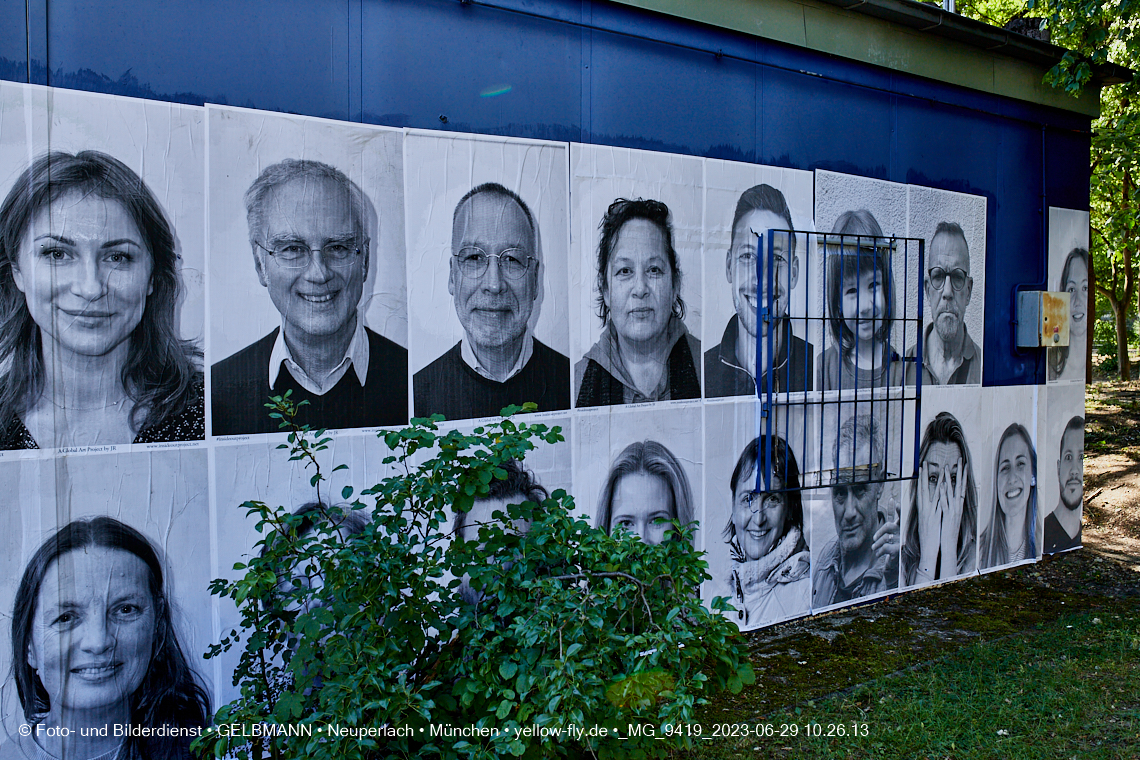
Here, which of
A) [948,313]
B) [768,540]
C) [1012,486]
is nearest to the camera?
[768,540]

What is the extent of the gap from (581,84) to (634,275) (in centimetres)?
106

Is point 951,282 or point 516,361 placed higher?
point 951,282

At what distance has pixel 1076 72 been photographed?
20.2 feet

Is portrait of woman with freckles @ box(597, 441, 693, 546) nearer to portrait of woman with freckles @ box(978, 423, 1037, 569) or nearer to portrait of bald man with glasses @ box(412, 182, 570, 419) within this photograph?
portrait of bald man with glasses @ box(412, 182, 570, 419)

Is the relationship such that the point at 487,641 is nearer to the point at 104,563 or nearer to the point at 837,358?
the point at 104,563

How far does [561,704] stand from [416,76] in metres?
2.87

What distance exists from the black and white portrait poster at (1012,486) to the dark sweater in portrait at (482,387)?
393cm

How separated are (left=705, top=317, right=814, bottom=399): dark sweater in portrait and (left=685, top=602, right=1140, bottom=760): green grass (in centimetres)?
178

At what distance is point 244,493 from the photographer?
3354 mm

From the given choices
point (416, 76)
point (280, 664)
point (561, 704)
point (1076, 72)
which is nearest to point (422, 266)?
point (416, 76)

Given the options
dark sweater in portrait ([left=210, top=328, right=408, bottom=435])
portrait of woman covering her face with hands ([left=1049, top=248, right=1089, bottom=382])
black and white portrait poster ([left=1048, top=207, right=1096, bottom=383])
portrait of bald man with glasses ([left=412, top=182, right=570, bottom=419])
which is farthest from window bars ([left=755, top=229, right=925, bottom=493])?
dark sweater in portrait ([left=210, top=328, right=408, bottom=435])

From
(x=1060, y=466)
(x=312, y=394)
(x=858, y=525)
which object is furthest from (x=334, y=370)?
(x=1060, y=466)

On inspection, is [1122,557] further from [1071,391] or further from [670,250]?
[670,250]

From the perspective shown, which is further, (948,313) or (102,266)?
(948,313)
